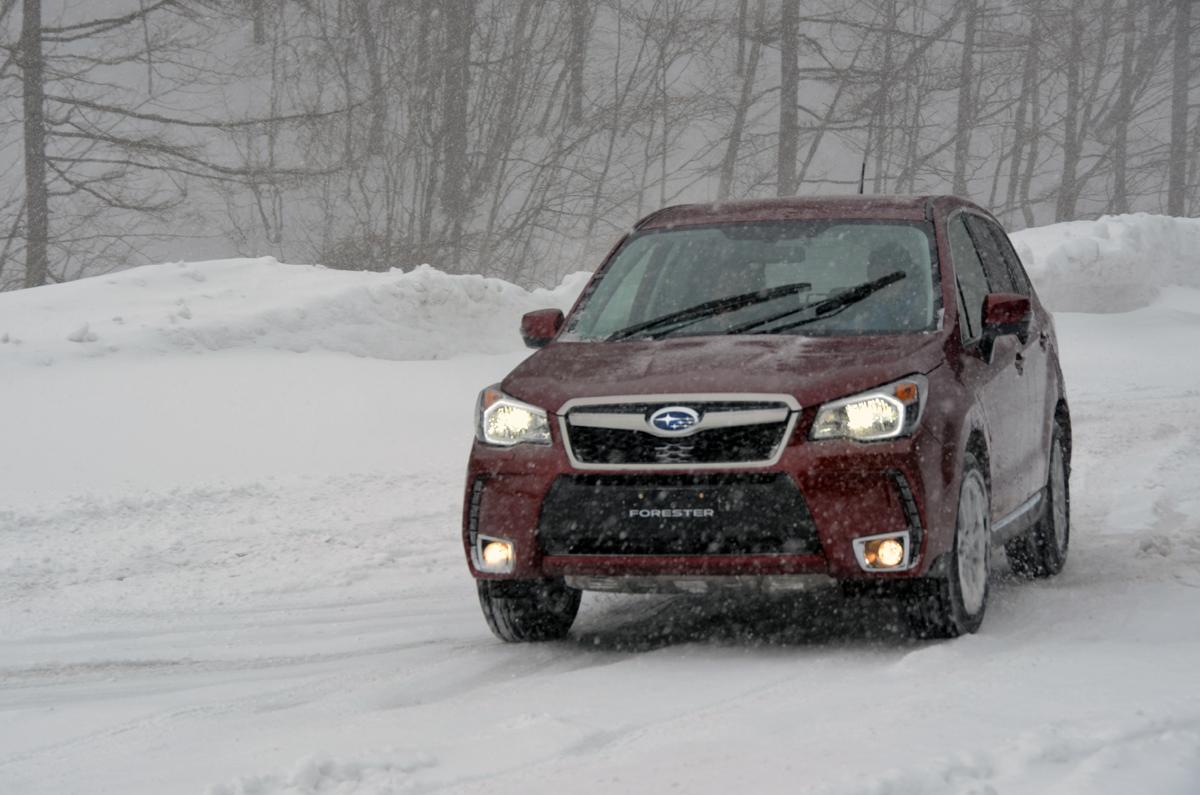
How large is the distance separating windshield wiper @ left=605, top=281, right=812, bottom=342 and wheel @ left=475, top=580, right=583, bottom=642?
1.05 meters

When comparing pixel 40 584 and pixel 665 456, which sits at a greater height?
pixel 665 456

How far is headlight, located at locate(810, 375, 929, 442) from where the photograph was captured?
5910 millimetres

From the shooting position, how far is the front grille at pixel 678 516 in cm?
586

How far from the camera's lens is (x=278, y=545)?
9.27 m

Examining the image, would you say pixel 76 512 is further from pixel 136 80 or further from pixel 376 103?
pixel 136 80

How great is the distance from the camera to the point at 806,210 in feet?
24.3

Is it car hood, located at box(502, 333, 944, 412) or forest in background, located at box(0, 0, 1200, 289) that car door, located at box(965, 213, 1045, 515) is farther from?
forest in background, located at box(0, 0, 1200, 289)

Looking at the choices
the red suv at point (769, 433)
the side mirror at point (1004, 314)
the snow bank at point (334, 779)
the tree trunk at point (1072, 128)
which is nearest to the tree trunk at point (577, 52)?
the tree trunk at point (1072, 128)

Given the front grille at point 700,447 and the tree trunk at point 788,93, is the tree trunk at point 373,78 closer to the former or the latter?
the tree trunk at point 788,93

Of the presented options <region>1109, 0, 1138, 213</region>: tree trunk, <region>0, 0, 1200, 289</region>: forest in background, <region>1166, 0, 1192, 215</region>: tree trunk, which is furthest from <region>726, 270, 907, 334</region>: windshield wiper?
<region>1166, 0, 1192, 215</region>: tree trunk

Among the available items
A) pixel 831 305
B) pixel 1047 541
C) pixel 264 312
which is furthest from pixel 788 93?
pixel 831 305

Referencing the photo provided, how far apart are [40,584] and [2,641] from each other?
1241mm

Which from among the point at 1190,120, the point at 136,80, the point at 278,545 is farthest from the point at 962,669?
the point at 1190,120

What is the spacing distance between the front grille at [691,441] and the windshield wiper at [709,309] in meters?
0.97
